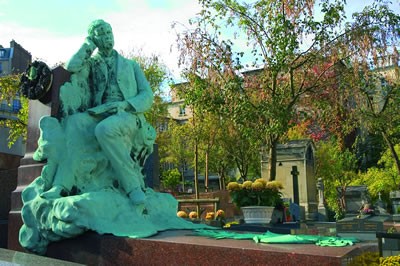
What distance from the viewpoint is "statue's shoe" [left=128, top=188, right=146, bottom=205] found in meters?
5.74

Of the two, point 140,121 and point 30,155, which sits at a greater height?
point 140,121

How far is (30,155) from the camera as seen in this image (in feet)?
21.4

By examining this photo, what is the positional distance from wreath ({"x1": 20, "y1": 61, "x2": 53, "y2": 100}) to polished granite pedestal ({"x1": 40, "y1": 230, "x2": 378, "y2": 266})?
2147mm

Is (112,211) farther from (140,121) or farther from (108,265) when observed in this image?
(140,121)

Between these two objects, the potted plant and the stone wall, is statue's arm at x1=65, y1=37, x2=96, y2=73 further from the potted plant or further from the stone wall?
the potted plant

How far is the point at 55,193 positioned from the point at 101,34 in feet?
7.46

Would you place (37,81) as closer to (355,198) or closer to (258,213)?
(258,213)

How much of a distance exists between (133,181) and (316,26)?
389 inches

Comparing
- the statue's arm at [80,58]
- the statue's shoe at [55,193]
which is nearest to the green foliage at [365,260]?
the statue's shoe at [55,193]

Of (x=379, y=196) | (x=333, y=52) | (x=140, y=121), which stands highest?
(x=333, y=52)

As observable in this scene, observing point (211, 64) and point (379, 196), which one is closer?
point (211, 64)

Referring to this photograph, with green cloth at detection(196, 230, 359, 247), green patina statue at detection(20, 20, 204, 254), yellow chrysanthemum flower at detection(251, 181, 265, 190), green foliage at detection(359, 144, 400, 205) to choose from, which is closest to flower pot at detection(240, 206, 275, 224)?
yellow chrysanthemum flower at detection(251, 181, 265, 190)

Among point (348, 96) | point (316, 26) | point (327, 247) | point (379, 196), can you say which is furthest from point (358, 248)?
point (379, 196)

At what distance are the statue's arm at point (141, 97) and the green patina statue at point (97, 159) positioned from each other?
13 millimetres
